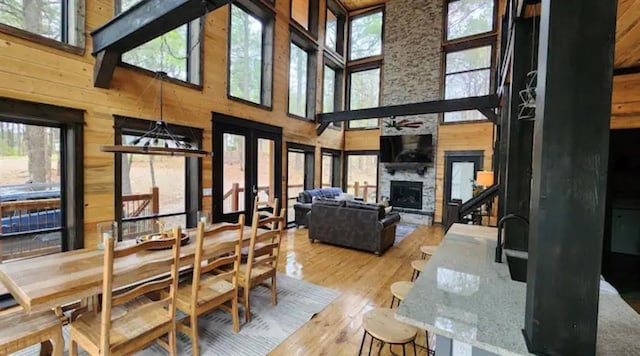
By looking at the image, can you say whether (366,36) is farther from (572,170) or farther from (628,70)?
(572,170)

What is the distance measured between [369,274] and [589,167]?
137 inches

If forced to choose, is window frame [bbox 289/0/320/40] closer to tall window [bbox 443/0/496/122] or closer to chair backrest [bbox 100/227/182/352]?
tall window [bbox 443/0/496/122]

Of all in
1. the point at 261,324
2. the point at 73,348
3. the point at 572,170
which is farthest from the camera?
the point at 261,324

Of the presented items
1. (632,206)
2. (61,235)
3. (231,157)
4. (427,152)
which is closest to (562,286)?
(632,206)

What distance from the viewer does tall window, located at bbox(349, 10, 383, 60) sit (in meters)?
8.97

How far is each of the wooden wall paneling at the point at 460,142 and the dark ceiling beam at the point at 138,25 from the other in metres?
6.96

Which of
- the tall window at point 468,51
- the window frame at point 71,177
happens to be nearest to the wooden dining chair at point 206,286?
the window frame at point 71,177

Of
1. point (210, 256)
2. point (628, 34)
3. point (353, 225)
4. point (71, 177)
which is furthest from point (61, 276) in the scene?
point (628, 34)

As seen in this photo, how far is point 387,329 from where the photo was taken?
1.72m

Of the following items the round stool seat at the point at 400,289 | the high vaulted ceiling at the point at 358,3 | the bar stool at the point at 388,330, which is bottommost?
the bar stool at the point at 388,330

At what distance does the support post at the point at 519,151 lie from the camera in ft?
7.23

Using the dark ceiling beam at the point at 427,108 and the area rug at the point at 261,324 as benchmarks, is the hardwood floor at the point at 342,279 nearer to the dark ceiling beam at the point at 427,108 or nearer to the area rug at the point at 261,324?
the area rug at the point at 261,324

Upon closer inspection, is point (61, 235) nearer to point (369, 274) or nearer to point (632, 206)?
point (369, 274)

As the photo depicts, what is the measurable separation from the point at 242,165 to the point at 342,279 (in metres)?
3.23
